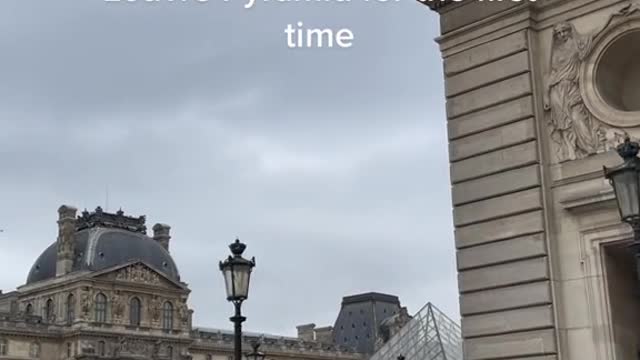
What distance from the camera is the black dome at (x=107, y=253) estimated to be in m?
75.2

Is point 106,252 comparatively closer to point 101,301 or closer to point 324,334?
→ point 101,301

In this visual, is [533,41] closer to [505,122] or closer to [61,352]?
[505,122]

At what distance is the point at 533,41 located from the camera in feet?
44.7

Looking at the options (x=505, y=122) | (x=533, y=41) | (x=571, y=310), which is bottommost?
(x=571, y=310)

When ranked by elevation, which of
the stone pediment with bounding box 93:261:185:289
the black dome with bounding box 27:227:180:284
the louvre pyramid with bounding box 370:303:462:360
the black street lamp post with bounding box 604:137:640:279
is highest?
the black dome with bounding box 27:227:180:284

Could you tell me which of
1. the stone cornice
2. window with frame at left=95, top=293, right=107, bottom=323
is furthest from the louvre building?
Answer: the stone cornice

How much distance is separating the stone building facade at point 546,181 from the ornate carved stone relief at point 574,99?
0.04 feet

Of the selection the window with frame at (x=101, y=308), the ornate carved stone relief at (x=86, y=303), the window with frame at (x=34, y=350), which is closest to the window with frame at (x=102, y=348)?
the window with frame at (x=101, y=308)

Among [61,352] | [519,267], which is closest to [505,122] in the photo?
[519,267]

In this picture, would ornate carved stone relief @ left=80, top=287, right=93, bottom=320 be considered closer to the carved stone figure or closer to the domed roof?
the domed roof

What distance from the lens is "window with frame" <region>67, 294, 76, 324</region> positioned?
7300cm

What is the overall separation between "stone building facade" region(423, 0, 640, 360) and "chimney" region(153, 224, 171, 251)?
234 ft

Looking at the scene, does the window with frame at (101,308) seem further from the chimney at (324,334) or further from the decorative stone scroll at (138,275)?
the chimney at (324,334)

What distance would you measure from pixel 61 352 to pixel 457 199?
6275cm
